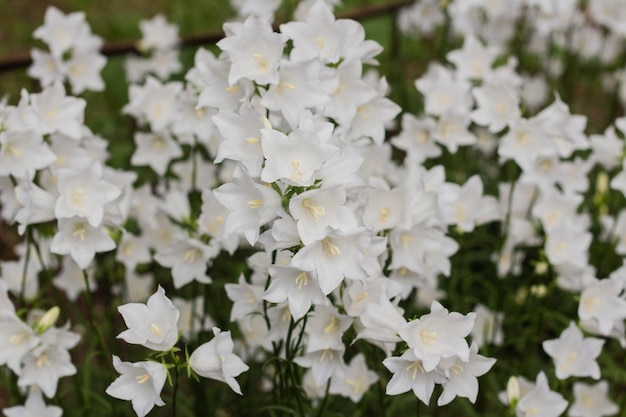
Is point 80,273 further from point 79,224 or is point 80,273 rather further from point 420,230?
point 420,230

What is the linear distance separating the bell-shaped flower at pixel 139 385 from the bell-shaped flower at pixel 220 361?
0.10 meters

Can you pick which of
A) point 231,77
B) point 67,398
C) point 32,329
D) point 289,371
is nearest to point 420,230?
point 289,371

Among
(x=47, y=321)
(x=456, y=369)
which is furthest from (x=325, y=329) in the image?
(x=47, y=321)

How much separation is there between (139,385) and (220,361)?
8.5 inches

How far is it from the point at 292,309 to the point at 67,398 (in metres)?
1.89

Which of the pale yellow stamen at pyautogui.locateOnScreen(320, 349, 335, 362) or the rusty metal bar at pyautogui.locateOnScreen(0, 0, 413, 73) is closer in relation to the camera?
the pale yellow stamen at pyautogui.locateOnScreen(320, 349, 335, 362)

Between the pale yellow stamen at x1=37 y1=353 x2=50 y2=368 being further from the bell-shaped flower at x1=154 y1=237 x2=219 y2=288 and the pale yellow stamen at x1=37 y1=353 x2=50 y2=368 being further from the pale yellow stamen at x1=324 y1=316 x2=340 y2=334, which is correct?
the pale yellow stamen at x1=324 y1=316 x2=340 y2=334

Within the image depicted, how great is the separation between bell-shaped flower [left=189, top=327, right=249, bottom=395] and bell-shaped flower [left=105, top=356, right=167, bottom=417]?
0.10 m

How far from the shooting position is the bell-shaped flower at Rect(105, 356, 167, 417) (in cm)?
197

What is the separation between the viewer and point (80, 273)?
3041 millimetres

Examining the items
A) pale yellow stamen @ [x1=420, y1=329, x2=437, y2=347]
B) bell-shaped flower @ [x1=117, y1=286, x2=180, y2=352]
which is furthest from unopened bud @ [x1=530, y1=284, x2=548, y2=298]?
bell-shaped flower @ [x1=117, y1=286, x2=180, y2=352]

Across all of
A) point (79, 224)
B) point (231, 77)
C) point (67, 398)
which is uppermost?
point (231, 77)

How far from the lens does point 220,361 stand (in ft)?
6.57

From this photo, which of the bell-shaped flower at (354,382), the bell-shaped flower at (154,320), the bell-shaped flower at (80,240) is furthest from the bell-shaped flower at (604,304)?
the bell-shaped flower at (80,240)
